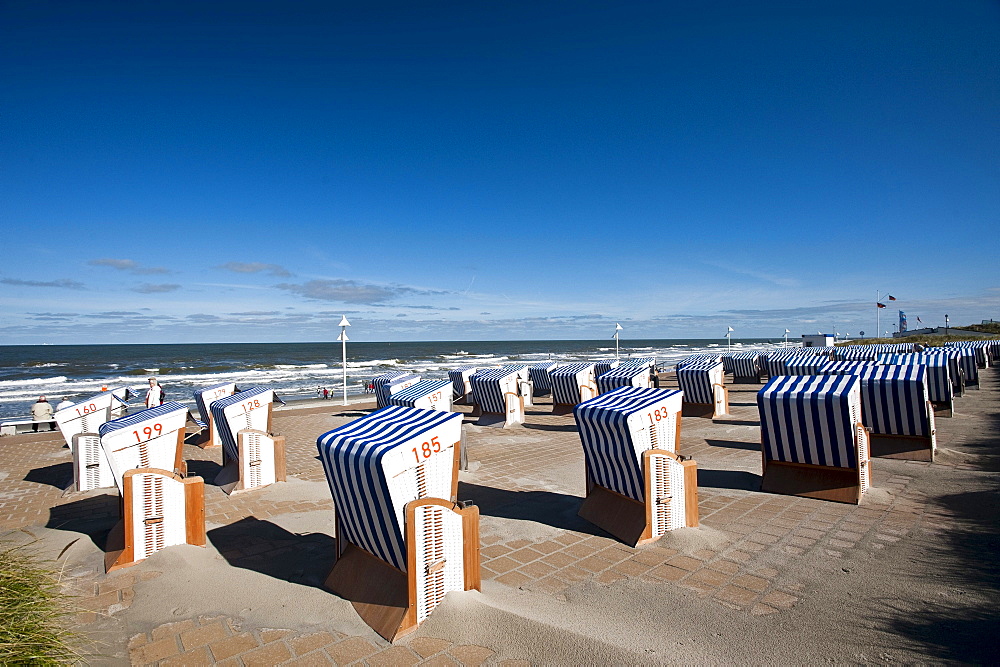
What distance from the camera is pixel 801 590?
4.27m

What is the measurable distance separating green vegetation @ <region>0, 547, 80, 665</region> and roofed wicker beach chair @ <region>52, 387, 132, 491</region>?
4120 millimetres

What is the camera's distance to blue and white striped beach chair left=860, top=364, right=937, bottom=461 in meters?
8.63

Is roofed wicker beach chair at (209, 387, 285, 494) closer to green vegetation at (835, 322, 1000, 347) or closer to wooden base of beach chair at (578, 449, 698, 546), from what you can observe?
wooden base of beach chair at (578, 449, 698, 546)

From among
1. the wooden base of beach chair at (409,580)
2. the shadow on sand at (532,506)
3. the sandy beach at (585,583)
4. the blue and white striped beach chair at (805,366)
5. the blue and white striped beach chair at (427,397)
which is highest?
the blue and white striped beach chair at (427,397)

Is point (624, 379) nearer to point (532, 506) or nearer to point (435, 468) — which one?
point (532, 506)

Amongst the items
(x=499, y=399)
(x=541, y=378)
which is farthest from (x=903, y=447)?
(x=541, y=378)

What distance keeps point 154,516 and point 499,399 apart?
9.15 metres

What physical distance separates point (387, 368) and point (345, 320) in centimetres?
2953

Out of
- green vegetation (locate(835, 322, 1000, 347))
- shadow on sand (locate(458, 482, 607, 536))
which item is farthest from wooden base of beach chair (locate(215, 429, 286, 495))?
green vegetation (locate(835, 322, 1000, 347))

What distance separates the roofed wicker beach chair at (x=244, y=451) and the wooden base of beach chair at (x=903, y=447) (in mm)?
9410

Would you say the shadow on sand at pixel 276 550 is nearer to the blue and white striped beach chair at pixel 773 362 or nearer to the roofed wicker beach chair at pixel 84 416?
the roofed wicker beach chair at pixel 84 416

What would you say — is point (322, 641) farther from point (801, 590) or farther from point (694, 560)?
point (801, 590)

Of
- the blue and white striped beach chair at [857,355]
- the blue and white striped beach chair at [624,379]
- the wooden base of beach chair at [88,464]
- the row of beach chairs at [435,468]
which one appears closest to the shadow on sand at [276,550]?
the row of beach chairs at [435,468]

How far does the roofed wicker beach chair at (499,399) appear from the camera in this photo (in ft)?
44.3
